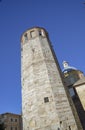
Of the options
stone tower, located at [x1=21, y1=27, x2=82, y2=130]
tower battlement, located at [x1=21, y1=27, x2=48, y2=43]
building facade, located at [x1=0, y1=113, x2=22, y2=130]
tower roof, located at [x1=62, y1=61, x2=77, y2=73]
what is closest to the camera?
stone tower, located at [x1=21, y1=27, x2=82, y2=130]

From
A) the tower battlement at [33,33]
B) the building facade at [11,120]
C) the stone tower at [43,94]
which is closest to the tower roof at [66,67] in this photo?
the tower battlement at [33,33]

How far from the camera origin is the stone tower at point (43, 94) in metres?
13.4

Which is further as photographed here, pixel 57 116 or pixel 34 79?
pixel 34 79

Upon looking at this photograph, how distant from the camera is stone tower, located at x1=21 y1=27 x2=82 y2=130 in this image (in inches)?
529

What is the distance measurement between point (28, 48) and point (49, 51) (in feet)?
9.26

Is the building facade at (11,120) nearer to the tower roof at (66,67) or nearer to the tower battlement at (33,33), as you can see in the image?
the tower roof at (66,67)

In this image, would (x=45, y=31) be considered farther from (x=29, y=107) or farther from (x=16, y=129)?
(x=16, y=129)

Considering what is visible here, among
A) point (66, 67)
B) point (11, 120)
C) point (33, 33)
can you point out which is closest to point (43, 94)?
point (33, 33)

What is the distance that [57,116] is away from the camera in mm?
13312

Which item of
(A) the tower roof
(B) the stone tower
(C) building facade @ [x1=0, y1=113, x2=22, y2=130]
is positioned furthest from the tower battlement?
(C) building facade @ [x1=0, y1=113, x2=22, y2=130]

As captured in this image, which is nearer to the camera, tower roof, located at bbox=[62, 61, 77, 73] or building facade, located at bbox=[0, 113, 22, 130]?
tower roof, located at bbox=[62, 61, 77, 73]

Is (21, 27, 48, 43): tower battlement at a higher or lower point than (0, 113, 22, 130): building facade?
higher

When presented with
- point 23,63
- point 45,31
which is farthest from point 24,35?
point 23,63

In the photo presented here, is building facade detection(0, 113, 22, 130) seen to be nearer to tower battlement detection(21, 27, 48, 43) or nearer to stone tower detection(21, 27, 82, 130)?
stone tower detection(21, 27, 82, 130)
